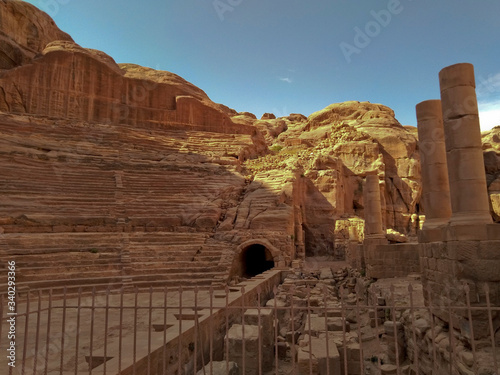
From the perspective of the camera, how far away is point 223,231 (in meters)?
18.0

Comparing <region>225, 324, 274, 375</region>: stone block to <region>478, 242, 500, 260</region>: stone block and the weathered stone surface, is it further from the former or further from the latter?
<region>478, 242, 500, 260</region>: stone block

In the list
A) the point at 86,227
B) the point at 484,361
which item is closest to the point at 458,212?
the point at 484,361

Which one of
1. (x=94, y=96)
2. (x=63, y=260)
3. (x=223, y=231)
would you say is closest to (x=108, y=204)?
(x=63, y=260)

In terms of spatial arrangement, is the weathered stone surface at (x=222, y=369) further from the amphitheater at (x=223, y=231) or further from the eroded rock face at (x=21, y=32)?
the eroded rock face at (x=21, y=32)

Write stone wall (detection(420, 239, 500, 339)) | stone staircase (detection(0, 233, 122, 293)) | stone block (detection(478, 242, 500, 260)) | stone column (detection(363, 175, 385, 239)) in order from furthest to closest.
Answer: stone column (detection(363, 175, 385, 239)) → stone staircase (detection(0, 233, 122, 293)) → stone block (detection(478, 242, 500, 260)) → stone wall (detection(420, 239, 500, 339))

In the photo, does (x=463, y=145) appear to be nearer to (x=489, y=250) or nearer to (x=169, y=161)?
(x=489, y=250)

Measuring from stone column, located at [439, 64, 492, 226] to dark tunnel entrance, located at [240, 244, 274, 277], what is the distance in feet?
41.6

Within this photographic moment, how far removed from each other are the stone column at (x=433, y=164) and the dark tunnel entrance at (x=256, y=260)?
36.1ft

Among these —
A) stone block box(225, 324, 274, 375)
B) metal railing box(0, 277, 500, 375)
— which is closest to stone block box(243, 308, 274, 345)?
metal railing box(0, 277, 500, 375)

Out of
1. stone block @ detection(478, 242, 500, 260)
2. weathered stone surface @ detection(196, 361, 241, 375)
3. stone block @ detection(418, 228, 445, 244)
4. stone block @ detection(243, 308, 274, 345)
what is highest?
stone block @ detection(418, 228, 445, 244)

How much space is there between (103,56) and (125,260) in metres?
32.2

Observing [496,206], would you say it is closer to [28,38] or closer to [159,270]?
[159,270]

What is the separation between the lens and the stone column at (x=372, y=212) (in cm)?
1555

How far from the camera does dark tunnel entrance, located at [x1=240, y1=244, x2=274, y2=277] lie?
61.3ft
